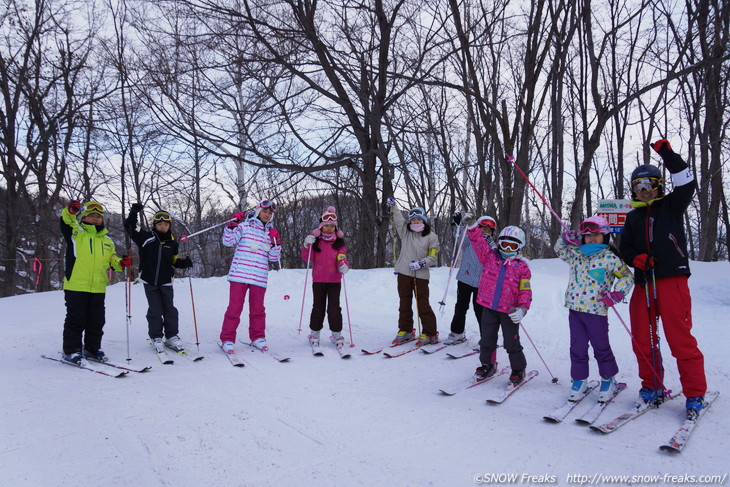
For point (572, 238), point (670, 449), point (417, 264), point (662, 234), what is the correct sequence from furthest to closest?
point (417, 264) → point (572, 238) → point (662, 234) → point (670, 449)

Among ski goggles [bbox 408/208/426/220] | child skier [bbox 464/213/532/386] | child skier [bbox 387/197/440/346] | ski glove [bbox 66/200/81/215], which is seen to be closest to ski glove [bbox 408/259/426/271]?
child skier [bbox 387/197/440/346]

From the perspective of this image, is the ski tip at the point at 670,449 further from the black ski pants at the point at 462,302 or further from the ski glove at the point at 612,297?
the black ski pants at the point at 462,302

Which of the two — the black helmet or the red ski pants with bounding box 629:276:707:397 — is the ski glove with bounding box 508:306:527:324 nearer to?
the red ski pants with bounding box 629:276:707:397

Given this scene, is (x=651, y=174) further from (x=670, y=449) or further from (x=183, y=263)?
(x=183, y=263)

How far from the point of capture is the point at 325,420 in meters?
3.54

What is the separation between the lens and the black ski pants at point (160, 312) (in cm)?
562

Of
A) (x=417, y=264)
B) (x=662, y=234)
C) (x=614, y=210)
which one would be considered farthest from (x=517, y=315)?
(x=614, y=210)

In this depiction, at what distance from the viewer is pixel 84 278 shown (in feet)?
16.5

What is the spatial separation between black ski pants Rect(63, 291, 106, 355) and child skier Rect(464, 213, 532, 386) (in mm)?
4144

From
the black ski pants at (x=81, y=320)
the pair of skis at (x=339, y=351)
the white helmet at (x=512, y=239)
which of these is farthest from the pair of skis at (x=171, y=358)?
the white helmet at (x=512, y=239)

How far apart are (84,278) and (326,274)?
274cm

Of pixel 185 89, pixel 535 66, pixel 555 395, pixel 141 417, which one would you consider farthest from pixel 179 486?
pixel 535 66

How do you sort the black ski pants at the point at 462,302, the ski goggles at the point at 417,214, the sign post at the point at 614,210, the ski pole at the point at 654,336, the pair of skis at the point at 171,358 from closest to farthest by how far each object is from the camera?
the ski pole at the point at 654,336, the pair of skis at the point at 171,358, the black ski pants at the point at 462,302, the ski goggles at the point at 417,214, the sign post at the point at 614,210

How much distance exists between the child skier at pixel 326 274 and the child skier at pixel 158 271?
5.13 feet
